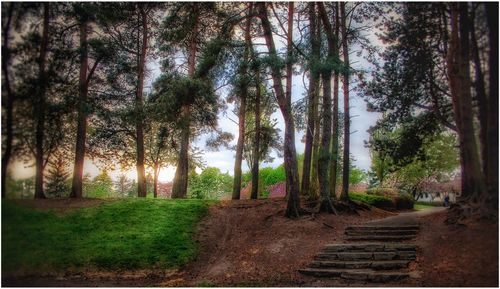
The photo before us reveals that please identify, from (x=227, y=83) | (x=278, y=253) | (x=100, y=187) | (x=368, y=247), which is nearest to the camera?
(x=368, y=247)

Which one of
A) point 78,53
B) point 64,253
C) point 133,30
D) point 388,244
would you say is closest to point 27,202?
point 64,253

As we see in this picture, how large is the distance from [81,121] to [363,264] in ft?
30.0

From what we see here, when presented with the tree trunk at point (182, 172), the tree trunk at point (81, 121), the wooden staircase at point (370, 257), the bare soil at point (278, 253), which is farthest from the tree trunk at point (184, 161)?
the wooden staircase at point (370, 257)

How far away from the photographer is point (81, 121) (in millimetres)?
11039

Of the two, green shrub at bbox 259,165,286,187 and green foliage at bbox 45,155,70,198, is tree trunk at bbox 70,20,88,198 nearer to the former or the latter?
green foliage at bbox 45,155,70,198

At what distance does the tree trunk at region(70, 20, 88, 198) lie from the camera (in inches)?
400

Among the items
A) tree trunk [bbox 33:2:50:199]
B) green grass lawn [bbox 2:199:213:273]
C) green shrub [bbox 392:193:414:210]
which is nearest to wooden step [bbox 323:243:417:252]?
green grass lawn [bbox 2:199:213:273]

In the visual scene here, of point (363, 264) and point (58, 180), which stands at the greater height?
point (58, 180)

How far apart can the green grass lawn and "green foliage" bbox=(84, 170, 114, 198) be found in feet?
3.37

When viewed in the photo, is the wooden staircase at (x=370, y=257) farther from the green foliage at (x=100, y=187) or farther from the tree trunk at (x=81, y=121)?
the green foliage at (x=100, y=187)

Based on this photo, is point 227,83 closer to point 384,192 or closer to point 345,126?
point 345,126

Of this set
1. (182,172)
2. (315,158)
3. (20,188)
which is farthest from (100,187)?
(315,158)

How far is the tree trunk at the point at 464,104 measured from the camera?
253 inches

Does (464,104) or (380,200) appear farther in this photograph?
(380,200)
